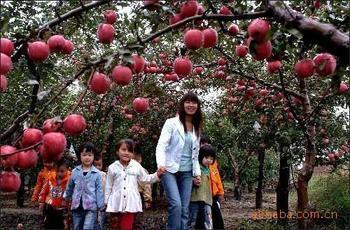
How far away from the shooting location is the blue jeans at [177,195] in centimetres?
396

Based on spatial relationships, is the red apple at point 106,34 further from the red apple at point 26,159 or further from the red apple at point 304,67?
the red apple at point 26,159

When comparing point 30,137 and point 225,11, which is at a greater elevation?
point 225,11

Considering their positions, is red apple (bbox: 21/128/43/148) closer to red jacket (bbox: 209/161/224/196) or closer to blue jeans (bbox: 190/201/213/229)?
blue jeans (bbox: 190/201/213/229)

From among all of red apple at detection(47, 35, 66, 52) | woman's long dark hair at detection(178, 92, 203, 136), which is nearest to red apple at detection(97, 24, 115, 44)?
red apple at detection(47, 35, 66, 52)

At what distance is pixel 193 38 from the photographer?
7.03 feet

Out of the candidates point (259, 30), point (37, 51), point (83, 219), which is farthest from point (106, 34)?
point (83, 219)

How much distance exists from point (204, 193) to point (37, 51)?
3390 millimetres

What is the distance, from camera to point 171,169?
405 cm

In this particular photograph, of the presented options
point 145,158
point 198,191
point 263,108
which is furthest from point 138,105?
point 145,158

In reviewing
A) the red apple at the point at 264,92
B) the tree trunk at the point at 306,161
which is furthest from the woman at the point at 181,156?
the red apple at the point at 264,92

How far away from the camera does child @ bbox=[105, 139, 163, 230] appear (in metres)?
4.62

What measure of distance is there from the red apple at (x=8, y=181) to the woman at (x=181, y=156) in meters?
Result: 2.44

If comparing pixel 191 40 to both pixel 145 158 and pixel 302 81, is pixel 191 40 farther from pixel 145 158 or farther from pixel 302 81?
pixel 145 158

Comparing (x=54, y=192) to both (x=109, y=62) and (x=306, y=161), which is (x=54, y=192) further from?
(x=109, y=62)
